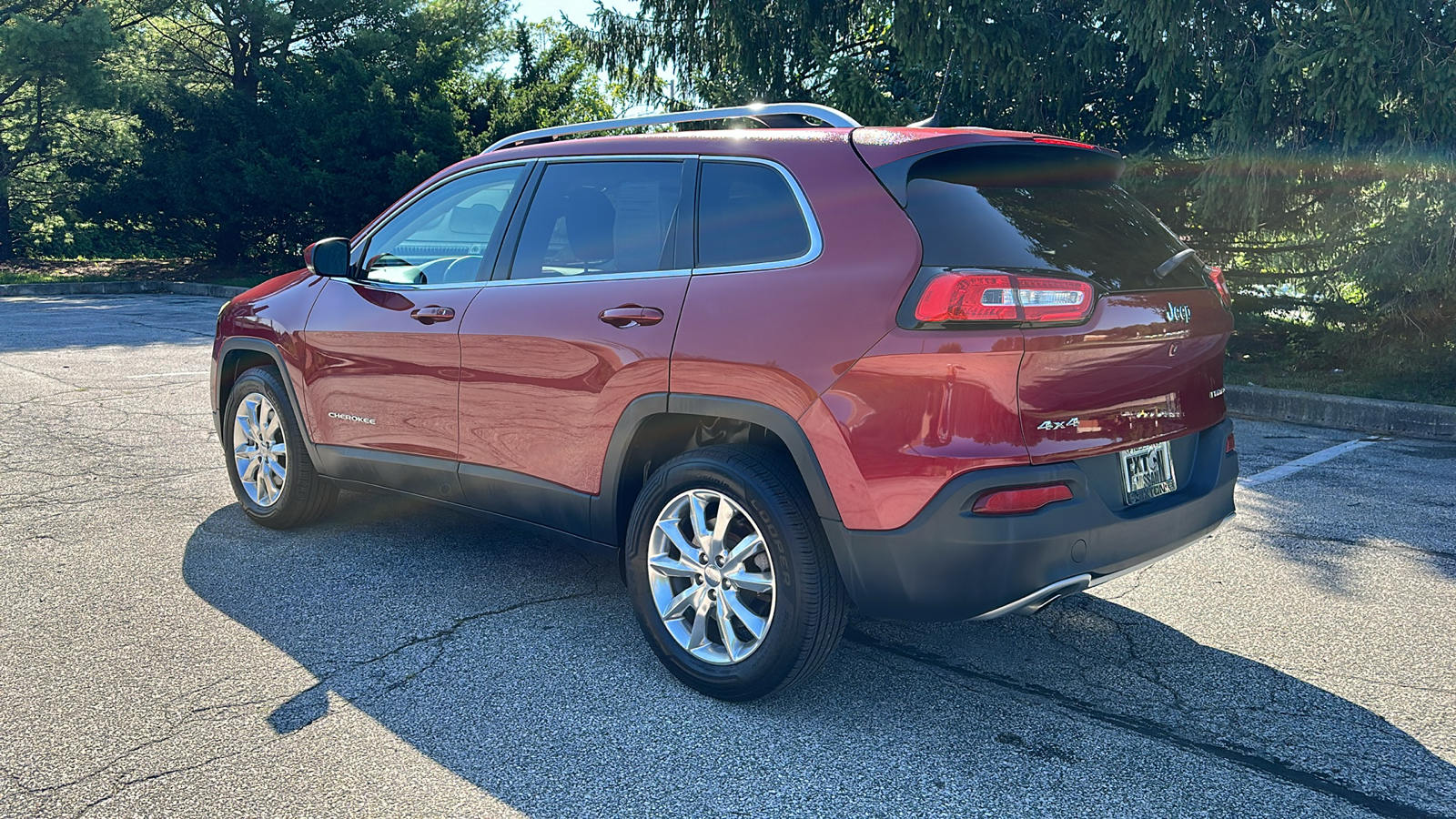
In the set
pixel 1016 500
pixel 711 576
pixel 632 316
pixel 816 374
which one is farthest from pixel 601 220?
pixel 1016 500

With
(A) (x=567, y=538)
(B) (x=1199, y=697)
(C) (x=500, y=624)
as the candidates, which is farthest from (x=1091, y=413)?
(C) (x=500, y=624)

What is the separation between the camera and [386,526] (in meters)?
5.43

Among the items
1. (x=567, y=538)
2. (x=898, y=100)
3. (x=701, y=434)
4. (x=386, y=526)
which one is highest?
(x=898, y=100)

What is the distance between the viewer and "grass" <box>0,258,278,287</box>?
23453mm

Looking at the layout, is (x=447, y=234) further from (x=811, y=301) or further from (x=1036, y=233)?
(x=1036, y=233)

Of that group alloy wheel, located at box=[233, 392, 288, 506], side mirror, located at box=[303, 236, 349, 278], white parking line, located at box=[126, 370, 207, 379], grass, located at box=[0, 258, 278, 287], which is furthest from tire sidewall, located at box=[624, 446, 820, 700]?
grass, located at box=[0, 258, 278, 287]

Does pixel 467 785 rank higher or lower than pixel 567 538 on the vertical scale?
lower

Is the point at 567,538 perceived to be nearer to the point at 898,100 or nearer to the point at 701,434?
the point at 701,434

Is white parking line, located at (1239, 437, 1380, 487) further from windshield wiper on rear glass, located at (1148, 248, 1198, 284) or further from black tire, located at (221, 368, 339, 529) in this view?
black tire, located at (221, 368, 339, 529)

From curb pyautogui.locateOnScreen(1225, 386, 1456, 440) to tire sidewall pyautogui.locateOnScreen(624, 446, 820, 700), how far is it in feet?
22.6

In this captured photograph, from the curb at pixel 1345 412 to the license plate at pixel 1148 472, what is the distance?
597cm

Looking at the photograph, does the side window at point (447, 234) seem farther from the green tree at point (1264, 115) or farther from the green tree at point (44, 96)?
the green tree at point (44, 96)

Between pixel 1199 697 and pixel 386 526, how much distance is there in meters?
3.62

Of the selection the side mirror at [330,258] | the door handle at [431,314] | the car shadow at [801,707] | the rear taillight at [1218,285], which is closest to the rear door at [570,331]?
the door handle at [431,314]
